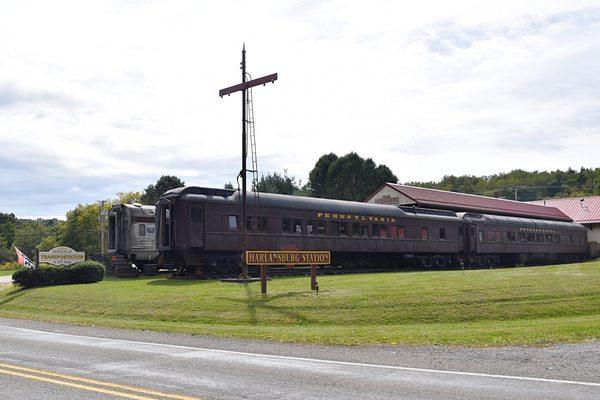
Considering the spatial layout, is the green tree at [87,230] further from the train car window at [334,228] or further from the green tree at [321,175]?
the train car window at [334,228]

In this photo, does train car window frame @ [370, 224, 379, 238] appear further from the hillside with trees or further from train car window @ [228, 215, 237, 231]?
the hillside with trees

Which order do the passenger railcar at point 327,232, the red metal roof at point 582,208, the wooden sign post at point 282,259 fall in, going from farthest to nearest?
the red metal roof at point 582,208 < the passenger railcar at point 327,232 < the wooden sign post at point 282,259

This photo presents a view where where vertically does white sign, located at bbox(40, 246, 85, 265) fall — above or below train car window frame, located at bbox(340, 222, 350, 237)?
below

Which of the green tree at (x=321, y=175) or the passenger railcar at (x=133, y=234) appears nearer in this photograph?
the passenger railcar at (x=133, y=234)

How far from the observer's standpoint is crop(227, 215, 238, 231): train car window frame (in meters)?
28.6

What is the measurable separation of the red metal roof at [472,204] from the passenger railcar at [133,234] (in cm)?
2457

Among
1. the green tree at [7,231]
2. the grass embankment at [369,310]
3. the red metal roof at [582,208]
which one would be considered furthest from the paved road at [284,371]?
the green tree at [7,231]

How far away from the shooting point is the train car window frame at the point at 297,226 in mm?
31188

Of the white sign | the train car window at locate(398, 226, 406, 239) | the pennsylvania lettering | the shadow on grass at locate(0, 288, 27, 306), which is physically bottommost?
the shadow on grass at locate(0, 288, 27, 306)

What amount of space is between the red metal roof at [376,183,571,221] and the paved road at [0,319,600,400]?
41.1 metres

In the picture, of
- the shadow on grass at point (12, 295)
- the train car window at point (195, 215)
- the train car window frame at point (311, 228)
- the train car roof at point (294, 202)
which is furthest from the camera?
the train car window frame at point (311, 228)

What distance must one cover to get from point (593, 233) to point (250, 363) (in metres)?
65.9

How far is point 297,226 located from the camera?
103ft

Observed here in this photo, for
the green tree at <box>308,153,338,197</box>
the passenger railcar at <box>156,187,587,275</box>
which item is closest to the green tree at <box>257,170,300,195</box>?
the green tree at <box>308,153,338,197</box>
